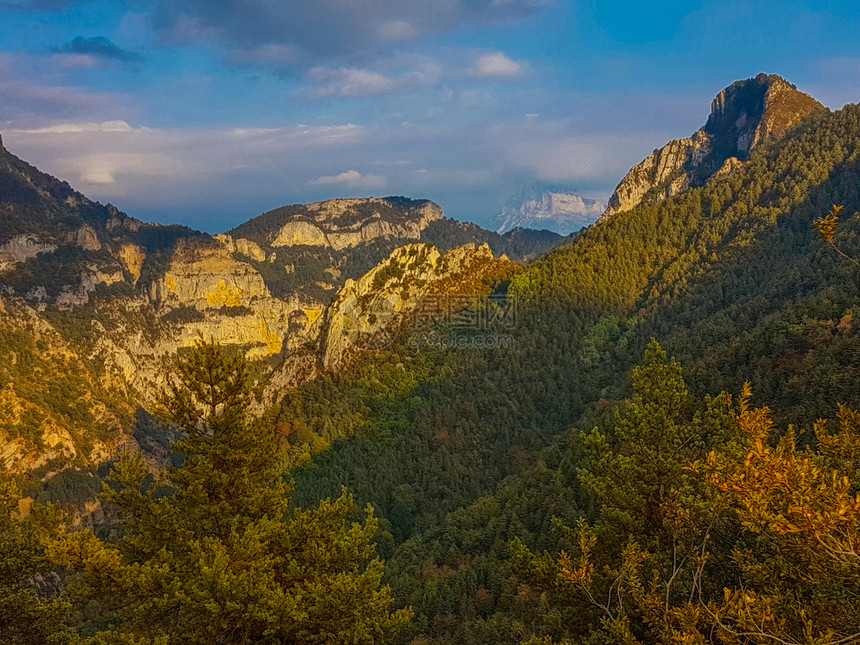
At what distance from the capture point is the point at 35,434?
374ft

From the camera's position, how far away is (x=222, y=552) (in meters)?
13.6

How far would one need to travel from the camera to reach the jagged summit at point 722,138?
14538 centimetres

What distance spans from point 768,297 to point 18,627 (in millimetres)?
74806

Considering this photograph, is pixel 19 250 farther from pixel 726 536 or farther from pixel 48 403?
pixel 726 536

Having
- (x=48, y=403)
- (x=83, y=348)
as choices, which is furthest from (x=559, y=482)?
(x=83, y=348)

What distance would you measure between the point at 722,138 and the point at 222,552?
7237 inches

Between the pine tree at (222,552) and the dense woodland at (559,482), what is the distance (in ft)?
0.28

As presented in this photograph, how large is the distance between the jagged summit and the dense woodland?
37399mm

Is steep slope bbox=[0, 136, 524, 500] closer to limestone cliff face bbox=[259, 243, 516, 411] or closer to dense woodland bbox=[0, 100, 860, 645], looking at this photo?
limestone cliff face bbox=[259, 243, 516, 411]

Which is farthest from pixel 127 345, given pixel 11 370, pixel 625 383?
pixel 625 383

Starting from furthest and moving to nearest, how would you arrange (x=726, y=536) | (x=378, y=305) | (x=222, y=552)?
1. (x=378, y=305)
2. (x=222, y=552)
3. (x=726, y=536)

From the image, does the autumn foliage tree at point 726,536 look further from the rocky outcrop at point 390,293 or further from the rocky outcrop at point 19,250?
the rocky outcrop at point 19,250

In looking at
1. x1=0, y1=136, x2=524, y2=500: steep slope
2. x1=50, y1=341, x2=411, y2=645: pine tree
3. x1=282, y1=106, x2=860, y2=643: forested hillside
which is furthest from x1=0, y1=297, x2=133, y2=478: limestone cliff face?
x1=50, y1=341, x2=411, y2=645: pine tree

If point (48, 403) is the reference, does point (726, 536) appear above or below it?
above
